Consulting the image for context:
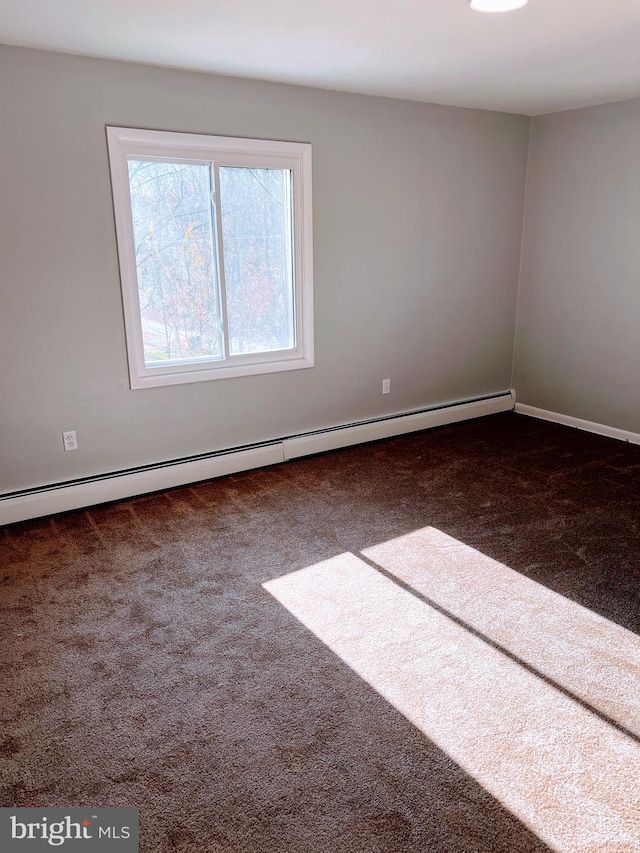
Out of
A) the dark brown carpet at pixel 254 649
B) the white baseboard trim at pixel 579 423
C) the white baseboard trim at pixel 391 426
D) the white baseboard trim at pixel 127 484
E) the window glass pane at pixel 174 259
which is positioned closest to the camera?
the dark brown carpet at pixel 254 649

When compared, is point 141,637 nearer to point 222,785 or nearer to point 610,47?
point 222,785

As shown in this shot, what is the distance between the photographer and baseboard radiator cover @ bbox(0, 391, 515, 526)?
3.37m

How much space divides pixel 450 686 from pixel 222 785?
835mm

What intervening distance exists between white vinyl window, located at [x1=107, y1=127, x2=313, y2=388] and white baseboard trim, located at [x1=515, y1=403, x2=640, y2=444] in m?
2.23

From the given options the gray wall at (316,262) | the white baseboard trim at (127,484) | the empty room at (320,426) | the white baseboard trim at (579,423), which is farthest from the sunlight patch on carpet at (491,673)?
the white baseboard trim at (579,423)

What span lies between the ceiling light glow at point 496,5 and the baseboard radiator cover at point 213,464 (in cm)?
266

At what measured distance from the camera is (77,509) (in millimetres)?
3482

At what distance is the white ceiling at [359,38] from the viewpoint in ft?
7.91

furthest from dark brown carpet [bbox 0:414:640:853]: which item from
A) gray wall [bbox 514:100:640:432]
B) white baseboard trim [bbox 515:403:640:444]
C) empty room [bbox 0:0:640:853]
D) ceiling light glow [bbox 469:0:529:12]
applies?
ceiling light glow [bbox 469:0:529:12]

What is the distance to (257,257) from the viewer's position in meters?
3.88

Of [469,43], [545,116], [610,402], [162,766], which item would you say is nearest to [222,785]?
[162,766]

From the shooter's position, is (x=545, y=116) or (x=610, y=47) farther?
(x=545, y=116)

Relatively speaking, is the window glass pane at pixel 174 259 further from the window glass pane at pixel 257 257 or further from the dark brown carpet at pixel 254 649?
the dark brown carpet at pixel 254 649

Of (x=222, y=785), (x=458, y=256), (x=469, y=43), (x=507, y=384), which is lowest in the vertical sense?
(x=222, y=785)
